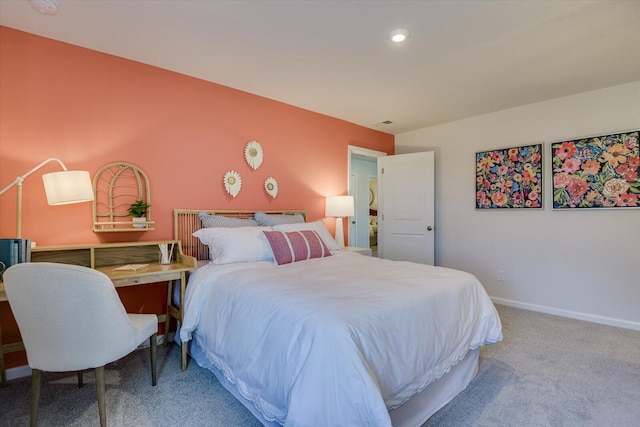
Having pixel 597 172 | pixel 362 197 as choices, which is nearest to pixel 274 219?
pixel 597 172

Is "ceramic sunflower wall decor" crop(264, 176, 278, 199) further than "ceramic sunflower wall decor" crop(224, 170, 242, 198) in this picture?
Yes

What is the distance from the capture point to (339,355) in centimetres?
121

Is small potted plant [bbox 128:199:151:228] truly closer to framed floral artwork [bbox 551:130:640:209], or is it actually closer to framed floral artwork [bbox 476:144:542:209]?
framed floral artwork [bbox 476:144:542:209]

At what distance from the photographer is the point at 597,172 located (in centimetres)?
320

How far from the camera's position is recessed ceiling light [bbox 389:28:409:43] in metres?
2.17

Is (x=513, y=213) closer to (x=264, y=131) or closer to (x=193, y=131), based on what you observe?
(x=264, y=131)

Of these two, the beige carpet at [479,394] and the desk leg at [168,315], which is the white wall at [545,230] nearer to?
the beige carpet at [479,394]

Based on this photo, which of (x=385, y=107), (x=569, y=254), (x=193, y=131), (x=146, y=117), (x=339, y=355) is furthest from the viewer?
(x=385, y=107)

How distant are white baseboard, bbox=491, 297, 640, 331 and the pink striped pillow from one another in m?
2.62

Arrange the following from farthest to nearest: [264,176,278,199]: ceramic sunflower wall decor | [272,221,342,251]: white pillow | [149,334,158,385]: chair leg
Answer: [264,176,278,199]: ceramic sunflower wall decor, [272,221,342,251]: white pillow, [149,334,158,385]: chair leg

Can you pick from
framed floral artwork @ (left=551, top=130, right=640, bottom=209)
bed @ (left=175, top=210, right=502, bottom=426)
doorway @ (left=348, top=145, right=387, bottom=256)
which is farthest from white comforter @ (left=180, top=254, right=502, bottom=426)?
doorway @ (left=348, top=145, right=387, bottom=256)

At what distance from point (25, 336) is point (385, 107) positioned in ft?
12.1

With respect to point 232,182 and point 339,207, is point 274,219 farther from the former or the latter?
point 339,207

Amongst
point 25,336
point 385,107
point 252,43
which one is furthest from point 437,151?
point 25,336
